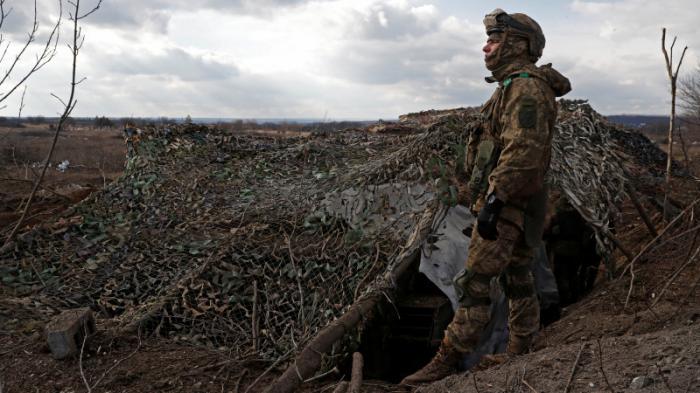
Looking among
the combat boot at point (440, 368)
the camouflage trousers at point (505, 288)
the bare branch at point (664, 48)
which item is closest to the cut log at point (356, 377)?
the combat boot at point (440, 368)

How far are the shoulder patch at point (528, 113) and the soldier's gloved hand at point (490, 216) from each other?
407mm

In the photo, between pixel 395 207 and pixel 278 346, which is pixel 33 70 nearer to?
pixel 278 346

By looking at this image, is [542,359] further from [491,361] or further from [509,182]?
[509,182]

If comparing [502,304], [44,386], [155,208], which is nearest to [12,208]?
[155,208]

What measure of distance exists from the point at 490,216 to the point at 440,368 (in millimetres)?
1005

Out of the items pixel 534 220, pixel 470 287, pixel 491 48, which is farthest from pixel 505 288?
pixel 491 48

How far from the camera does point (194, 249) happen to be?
484 centimetres

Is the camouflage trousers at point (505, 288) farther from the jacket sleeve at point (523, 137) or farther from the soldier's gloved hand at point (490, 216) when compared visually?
the jacket sleeve at point (523, 137)

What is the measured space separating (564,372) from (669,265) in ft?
8.35

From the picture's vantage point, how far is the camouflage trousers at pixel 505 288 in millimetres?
2988

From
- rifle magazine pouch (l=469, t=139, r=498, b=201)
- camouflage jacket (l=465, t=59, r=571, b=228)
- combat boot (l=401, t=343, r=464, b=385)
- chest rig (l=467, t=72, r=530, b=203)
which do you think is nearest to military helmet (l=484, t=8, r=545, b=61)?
camouflage jacket (l=465, t=59, r=571, b=228)

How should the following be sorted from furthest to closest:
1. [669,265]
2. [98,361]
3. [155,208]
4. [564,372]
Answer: [155,208], [669,265], [98,361], [564,372]

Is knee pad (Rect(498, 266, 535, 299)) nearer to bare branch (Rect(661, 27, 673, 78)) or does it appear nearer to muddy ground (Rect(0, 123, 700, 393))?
muddy ground (Rect(0, 123, 700, 393))

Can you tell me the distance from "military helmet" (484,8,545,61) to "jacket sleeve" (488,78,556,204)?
277 millimetres
